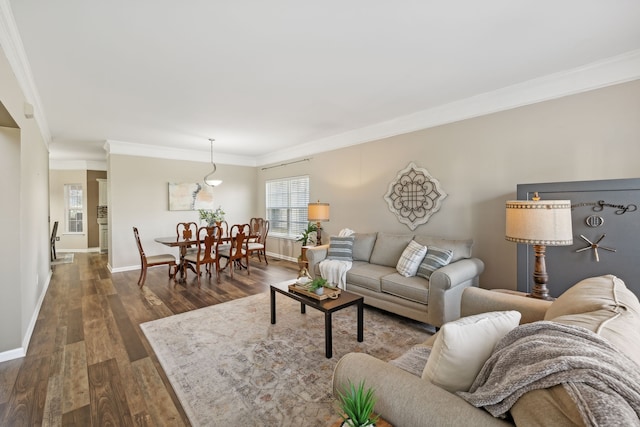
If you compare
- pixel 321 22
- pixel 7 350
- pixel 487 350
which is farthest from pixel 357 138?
pixel 7 350

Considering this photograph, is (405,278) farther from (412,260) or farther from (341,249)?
(341,249)

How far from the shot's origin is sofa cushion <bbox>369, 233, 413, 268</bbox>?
3858 millimetres

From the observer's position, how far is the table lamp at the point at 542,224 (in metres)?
2.17

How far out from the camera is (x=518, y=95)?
125 inches

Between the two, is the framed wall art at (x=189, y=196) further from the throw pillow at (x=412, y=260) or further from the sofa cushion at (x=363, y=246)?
the throw pillow at (x=412, y=260)

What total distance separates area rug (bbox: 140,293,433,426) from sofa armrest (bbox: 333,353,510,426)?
84 centimetres

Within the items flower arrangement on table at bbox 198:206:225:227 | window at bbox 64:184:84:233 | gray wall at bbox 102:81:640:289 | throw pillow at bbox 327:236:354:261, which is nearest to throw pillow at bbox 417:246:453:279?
gray wall at bbox 102:81:640:289

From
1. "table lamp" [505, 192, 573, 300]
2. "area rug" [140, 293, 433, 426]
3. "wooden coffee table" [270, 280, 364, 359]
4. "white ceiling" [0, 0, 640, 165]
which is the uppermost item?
"white ceiling" [0, 0, 640, 165]

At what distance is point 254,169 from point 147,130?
3097mm

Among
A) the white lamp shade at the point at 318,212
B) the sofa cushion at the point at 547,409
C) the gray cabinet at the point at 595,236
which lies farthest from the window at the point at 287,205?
the sofa cushion at the point at 547,409

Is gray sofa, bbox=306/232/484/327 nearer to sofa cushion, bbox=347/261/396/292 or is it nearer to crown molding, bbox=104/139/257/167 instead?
sofa cushion, bbox=347/261/396/292

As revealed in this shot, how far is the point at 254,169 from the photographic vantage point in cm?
767

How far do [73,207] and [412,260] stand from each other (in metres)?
9.66

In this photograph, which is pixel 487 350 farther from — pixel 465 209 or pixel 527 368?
pixel 465 209
